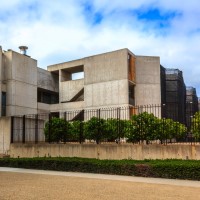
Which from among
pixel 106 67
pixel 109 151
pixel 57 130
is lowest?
pixel 109 151

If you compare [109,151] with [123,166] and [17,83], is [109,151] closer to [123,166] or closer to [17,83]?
[123,166]

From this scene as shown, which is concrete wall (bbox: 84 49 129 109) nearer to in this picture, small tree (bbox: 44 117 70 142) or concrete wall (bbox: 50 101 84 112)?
concrete wall (bbox: 50 101 84 112)

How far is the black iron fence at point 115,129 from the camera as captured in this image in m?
20.8

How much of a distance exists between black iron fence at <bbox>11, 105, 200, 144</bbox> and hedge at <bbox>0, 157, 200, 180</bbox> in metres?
3.60

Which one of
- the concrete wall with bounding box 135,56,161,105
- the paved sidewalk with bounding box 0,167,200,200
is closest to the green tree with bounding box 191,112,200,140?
the paved sidewalk with bounding box 0,167,200,200

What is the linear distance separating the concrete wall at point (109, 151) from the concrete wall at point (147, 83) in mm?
28729

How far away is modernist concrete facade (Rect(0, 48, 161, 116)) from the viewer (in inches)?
1726

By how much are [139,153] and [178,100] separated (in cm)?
3788

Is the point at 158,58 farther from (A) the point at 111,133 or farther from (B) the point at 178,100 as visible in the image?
(A) the point at 111,133

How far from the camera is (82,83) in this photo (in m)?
52.5

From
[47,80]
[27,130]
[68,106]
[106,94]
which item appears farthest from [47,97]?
[27,130]

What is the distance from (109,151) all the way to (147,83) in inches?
1254

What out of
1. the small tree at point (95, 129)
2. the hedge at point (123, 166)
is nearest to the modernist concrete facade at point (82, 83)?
the small tree at point (95, 129)

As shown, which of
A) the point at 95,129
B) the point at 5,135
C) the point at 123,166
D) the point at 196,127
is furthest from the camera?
the point at 5,135
